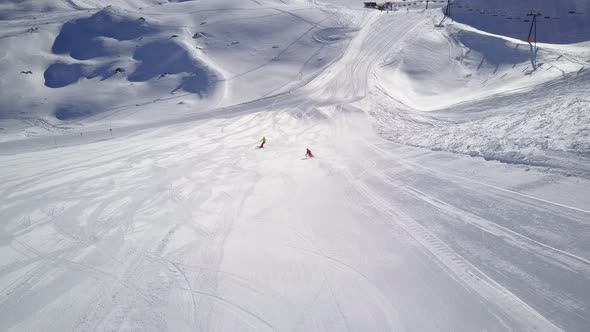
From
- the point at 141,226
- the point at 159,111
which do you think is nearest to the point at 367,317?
the point at 141,226

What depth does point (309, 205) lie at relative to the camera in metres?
8.88

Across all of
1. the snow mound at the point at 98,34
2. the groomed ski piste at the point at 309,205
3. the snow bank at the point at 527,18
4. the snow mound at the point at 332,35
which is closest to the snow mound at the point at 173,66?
the groomed ski piste at the point at 309,205

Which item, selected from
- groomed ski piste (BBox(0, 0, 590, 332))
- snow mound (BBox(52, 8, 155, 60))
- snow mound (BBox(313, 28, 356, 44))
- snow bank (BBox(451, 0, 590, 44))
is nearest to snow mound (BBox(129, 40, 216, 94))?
groomed ski piste (BBox(0, 0, 590, 332))

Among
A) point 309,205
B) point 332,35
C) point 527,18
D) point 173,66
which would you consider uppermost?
point 527,18

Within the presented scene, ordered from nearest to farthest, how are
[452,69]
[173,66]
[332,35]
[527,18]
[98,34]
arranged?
[452,69]
[173,66]
[98,34]
[332,35]
[527,18]

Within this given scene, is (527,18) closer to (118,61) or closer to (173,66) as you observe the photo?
(173,66)

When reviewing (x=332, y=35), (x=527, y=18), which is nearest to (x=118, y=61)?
(x=332, y=35)

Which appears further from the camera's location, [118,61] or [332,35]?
[332,35]

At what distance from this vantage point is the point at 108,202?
32.4 ft

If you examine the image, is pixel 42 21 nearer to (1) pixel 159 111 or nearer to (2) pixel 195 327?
(1) pixel 159 111

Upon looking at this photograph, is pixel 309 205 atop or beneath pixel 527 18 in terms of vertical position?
beneath

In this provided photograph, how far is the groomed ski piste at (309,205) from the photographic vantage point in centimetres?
517

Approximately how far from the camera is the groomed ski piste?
5168 mm

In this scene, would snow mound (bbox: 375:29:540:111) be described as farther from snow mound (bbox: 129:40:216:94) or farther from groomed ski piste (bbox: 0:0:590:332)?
snow mound (bbox: 129:40:216:94)
